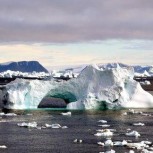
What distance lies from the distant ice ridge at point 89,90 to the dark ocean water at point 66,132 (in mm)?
1917

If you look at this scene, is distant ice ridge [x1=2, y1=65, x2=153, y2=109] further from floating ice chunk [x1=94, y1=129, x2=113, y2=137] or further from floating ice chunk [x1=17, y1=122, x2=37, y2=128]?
floating ice chunk [x1=94, y1=129, x2=113, y2=137]

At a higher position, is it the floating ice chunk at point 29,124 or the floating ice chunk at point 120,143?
the floating ice chunk at point 29,124

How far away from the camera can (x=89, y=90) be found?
61812 millimetres

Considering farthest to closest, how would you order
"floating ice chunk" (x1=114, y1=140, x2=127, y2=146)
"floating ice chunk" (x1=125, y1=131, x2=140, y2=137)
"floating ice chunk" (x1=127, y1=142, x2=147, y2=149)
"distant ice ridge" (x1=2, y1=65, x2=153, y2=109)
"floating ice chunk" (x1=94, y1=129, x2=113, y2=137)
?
"distant ice ridge" (x1=2, y1=65, x2=153, y2=109)
"floating ice chunk" (x1=94, y1=129, x2=113, y2=137)
"floating ice chunk" (x1=125, y1=131, x2=140, y2=137)
"floating ice chunk" (x1=114, y1=140, x2=127, y2=146)
"floating ice chunk" (x1=127, y1=142, x2=147, y2=149)

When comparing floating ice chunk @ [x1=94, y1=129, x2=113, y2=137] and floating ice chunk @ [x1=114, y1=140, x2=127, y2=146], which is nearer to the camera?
floating ice chunk @ [x1=114, y1=140, x2=127, y2=146]

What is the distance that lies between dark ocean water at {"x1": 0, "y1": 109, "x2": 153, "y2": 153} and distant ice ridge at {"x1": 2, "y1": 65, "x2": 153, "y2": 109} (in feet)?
6.29

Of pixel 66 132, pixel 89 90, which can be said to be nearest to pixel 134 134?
pixel 66 132

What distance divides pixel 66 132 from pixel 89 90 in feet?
62.2

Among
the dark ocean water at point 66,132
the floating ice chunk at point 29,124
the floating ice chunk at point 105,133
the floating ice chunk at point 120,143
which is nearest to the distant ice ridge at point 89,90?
the dark ocean water at point 66,132

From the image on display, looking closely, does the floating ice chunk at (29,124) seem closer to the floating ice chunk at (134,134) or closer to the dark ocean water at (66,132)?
the dark ocean water at (66,132)

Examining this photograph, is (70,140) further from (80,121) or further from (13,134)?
(80,121)

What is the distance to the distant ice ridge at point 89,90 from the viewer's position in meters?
61.5

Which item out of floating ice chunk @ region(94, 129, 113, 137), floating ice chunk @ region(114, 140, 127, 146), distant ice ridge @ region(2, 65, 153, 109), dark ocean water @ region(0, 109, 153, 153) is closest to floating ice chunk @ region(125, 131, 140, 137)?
A: dark ocean water @ region(0, 109, 153, 153)

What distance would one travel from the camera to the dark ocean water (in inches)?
1404
